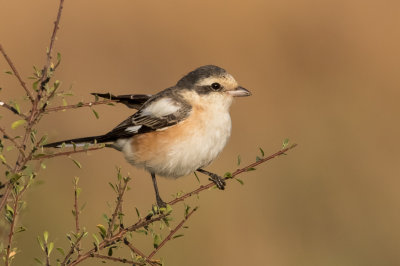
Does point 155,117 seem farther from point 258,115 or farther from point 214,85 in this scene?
point 258,115

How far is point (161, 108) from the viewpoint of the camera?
5.29 metres

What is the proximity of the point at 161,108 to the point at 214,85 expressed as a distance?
0.47 meters

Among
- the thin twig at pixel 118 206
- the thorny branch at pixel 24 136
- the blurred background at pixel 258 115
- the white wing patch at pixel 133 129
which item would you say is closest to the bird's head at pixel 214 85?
the white wing patch at pixel 133 129

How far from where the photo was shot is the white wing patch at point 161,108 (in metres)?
5.20

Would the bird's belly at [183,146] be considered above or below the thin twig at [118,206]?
above

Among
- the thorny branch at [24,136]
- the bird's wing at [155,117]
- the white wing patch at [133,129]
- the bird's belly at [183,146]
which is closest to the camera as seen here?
the thorny branch at [24,136]

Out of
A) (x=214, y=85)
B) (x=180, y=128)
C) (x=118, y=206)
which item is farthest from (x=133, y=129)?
A: (x=118, y=206)

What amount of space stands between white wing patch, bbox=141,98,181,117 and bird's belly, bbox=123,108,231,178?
161 mm

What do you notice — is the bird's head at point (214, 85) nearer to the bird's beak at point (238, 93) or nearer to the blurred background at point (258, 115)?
the bird's beak at point (238, 93)

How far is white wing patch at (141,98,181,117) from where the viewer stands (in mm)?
5203

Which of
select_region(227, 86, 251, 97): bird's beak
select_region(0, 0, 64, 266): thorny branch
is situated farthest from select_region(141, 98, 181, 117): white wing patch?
select_region(0, 0, 64, 266): thorny branch

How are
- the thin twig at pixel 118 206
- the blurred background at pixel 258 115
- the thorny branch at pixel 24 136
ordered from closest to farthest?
the thorny branch at pixel 24 136
the thin twig at pixel 118 206
the blurred background at pixel 258 115

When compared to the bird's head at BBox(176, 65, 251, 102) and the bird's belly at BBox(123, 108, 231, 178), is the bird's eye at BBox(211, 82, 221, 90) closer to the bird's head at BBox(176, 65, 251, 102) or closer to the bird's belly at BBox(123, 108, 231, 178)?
the bird's head at BBox(176, 65, 251, 102)

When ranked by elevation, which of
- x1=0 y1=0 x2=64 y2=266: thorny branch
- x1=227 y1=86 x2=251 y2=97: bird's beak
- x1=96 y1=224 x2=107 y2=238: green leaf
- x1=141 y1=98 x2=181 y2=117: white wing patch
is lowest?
x1=96 y1=224 x2=107 y2=238: green leaf
